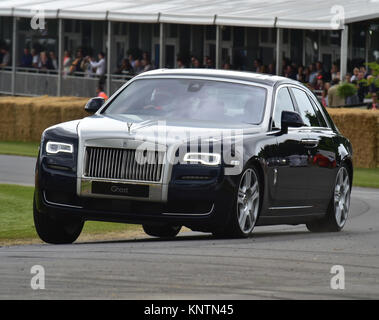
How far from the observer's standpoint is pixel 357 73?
3400 cm

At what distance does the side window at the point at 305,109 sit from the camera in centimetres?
1390

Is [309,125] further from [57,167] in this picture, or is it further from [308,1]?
[308,1]

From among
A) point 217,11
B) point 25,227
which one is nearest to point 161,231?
point 25,227

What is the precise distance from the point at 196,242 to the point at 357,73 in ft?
74.2

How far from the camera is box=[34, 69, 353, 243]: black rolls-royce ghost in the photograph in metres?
11.4

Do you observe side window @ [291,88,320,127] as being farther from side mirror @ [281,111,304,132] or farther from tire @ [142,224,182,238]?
tire @ [142,224,182,238]

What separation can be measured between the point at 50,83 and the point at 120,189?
Result: 34.4m

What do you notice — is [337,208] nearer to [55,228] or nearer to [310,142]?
[310,142]

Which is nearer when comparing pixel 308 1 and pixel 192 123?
pixel 192 123

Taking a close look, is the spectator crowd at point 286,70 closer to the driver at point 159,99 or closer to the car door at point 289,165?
the car door at point 289,165

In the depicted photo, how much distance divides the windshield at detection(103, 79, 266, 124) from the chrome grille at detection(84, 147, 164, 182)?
100cm

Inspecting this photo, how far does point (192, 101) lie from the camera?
12.8 m
